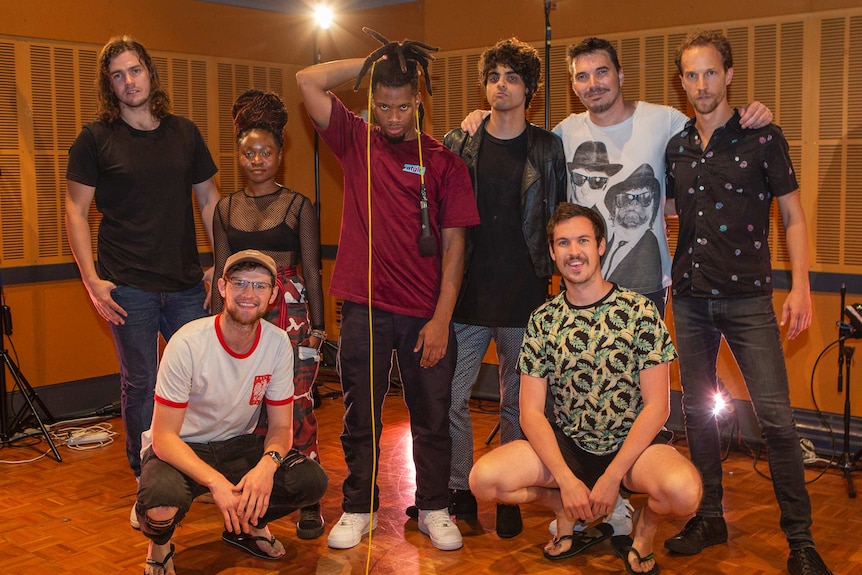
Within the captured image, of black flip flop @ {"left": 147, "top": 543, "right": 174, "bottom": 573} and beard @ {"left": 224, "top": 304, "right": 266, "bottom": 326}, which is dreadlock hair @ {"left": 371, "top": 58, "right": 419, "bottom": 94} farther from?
black flip flop @ {"left": 147, "top": 543, "right": 174, "bottom": 573}

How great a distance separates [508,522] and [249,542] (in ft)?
3.33

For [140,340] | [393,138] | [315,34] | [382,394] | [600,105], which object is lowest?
[382,394]

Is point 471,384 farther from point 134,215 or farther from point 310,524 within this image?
point 134,215

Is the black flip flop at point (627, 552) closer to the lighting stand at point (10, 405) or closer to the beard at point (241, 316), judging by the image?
the beard at point (241, 316)

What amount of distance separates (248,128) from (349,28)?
300cm

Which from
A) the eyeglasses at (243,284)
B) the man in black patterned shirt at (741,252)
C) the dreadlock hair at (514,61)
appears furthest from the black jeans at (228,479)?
the dreadlock hair at (514,61)

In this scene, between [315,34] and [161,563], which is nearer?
[161,563]

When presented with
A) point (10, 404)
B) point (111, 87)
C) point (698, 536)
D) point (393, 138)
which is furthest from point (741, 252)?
point (10, 404)

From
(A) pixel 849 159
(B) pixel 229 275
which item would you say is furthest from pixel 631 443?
(A) pixel 849 159

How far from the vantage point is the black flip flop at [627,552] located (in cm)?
330

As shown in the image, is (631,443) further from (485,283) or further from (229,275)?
(229,275)

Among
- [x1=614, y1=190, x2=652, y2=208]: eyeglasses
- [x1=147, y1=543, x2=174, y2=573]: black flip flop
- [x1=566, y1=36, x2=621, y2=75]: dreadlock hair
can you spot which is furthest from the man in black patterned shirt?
[x1=147, y1=543, x2=174, y2=573]: black flip flop

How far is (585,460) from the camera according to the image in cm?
329

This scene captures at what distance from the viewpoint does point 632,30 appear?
5.30 m
